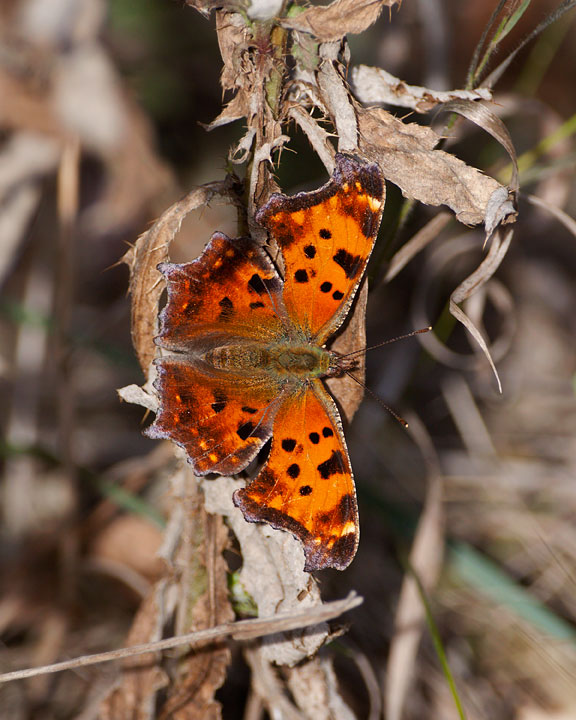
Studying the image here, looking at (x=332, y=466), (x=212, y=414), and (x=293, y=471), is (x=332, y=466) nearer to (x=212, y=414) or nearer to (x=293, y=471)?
(x=293, y=471)

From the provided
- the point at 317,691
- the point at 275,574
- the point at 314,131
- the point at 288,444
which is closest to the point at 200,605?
the point at 275,574

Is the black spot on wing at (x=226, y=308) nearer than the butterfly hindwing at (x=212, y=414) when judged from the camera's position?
No

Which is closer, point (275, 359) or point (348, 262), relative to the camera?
point (348, 262)

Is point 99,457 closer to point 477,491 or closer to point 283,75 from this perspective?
point 477,491

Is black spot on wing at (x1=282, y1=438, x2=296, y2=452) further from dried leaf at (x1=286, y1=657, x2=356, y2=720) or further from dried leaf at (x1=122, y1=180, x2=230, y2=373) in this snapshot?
dried leaf at (x1=286, y1=657, x2=356, y2=720)

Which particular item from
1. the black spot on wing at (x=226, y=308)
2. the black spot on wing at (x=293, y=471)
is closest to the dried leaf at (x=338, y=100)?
the black spot on wing at (x=226, y=308)

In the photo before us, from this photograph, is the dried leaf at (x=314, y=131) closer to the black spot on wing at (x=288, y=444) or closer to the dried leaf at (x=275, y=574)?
the black spot on wing at (x=288, y=444)
